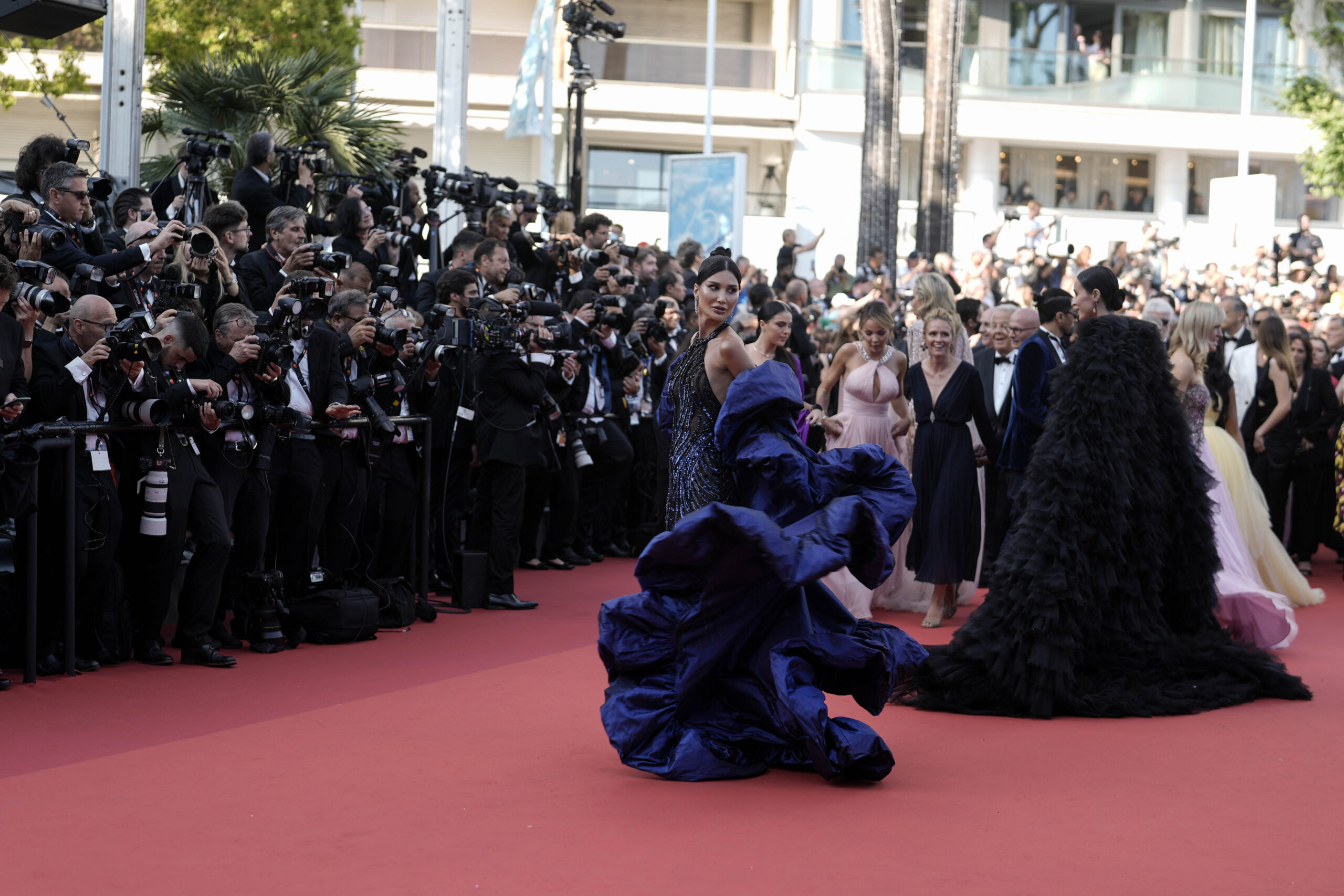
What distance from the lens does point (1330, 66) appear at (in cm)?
2431

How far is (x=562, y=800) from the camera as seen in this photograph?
495 cm

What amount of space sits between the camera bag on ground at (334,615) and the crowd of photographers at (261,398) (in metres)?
0.11

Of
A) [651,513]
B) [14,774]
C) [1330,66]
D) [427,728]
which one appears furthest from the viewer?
[1330,66]

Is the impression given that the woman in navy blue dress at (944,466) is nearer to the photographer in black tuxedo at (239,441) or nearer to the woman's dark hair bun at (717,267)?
the woman's dark hair bun at (717,267)

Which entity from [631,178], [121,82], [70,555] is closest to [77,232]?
[70,555]

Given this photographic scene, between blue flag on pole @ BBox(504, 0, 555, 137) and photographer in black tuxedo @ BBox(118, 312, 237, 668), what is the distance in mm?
9159

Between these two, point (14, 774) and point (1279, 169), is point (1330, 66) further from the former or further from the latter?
point (14, 774)

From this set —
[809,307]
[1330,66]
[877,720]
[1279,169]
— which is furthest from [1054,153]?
[877,720]

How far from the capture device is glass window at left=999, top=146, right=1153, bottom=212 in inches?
1398

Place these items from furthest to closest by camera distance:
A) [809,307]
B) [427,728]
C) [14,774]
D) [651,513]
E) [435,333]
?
[809,307] < [651,513] < [435,333] < [427,728] < [14,774]

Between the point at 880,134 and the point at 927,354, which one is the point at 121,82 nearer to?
the point at 927,354

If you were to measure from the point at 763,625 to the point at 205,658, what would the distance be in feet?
10.6

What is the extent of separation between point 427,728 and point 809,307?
10.6 m

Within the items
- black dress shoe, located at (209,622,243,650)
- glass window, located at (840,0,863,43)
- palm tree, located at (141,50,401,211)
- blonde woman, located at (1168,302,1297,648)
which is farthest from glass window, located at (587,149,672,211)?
black dress shoe, located at (209,622,243,650)
